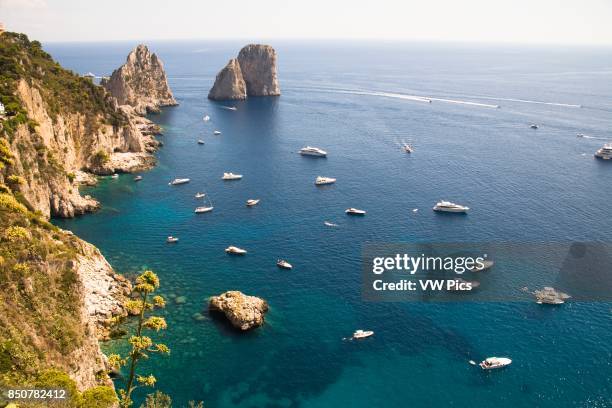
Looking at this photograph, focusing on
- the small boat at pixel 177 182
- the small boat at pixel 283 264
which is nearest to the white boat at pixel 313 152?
the small boat at pixel 177 182

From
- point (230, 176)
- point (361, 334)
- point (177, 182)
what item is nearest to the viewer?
point (361, 334)

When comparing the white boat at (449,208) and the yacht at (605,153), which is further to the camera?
the yacht at (605,153)

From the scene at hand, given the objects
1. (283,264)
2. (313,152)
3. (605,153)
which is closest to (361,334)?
(283,264)

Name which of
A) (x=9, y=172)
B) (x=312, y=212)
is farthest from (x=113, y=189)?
(x=312, y=212)

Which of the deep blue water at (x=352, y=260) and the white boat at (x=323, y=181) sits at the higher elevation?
the white boat at (x=323, y=181)

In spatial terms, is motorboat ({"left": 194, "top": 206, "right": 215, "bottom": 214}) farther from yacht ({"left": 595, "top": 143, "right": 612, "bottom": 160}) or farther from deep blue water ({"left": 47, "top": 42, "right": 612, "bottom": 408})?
yacht ({"left": 595, "top": 143, "right": 612, "bottom": 160})

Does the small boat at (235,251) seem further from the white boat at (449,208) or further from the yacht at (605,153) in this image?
the yacht at (605,153)

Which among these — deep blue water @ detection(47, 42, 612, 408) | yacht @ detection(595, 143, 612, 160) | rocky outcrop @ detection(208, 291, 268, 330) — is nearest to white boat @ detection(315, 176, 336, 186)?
deep blue water @ detection(47, 42, 612, 408)

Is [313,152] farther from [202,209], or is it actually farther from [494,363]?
[494,363]
